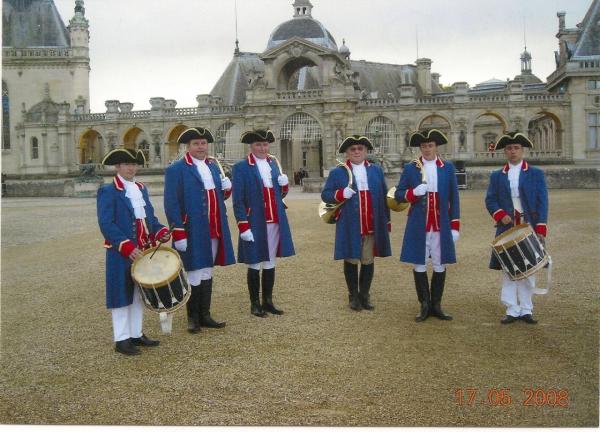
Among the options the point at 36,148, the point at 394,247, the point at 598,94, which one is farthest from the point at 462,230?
the point at 36,148

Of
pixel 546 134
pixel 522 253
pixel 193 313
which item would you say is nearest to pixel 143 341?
pixel 193 313

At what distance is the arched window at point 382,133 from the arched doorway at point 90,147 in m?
19.0

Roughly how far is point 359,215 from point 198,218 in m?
1.95

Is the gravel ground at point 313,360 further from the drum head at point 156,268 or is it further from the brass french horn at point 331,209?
the brass french horn at point 331,209

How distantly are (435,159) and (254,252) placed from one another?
2376 millimetres

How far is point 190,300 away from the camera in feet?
24.2

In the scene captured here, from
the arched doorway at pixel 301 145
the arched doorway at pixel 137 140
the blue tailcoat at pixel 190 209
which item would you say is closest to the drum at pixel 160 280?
the blue tailcoat at pixel 190 209

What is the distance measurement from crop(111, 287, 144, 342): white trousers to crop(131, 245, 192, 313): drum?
277mm

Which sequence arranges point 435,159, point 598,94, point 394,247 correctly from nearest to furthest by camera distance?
point 435,159, point 394,247, point 598,94

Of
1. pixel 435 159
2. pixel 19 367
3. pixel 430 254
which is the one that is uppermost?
pixel 435 159

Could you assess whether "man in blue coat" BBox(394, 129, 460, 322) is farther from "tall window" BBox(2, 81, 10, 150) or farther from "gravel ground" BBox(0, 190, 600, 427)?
"tall window" BBox(2, 81, 10, 150)

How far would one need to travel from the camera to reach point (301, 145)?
47.1 metres

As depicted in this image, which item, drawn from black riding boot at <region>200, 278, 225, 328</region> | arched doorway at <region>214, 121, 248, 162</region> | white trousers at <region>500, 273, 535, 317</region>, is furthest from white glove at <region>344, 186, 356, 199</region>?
arched doorway at <region>214, 121, 248, 162</region>

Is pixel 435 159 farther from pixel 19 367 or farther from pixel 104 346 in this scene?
pixel 19 367
